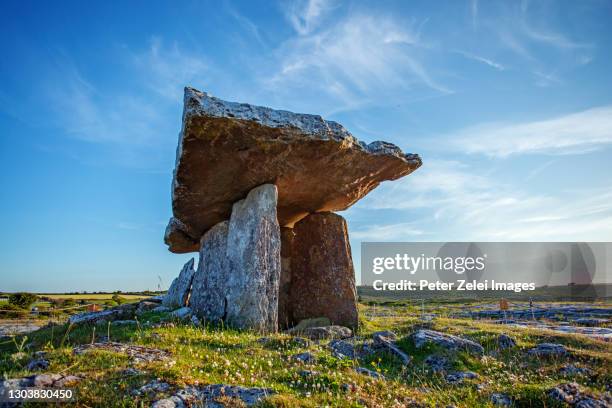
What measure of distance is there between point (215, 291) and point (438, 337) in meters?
6.90

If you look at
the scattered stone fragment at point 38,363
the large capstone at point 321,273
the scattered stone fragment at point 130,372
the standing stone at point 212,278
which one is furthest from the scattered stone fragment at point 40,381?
the large capstone at point 321,273

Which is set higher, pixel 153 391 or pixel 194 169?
pixel 194 169

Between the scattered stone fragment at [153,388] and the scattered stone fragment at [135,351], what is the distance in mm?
970

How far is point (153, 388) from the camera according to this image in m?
4.65

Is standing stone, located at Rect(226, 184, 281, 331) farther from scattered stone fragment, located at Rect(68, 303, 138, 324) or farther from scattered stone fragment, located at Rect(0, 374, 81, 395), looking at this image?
scattered stone fragment, located at Rect(0, 374, 81, 395)

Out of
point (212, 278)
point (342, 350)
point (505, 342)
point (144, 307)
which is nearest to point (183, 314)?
point (212, 278)

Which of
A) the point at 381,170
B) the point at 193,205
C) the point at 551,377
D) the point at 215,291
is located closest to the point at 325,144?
the point at 381,170

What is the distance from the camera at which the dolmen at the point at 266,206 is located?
1013 cm

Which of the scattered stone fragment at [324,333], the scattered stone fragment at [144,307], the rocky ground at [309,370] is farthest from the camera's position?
the scattered stone fragment at [144,307]

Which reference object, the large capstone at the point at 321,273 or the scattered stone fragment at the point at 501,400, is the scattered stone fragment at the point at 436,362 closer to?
the scattered stone fragment at the point at 501,400

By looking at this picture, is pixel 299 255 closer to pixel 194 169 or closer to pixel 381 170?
pixel 381 170

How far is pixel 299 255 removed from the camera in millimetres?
15172

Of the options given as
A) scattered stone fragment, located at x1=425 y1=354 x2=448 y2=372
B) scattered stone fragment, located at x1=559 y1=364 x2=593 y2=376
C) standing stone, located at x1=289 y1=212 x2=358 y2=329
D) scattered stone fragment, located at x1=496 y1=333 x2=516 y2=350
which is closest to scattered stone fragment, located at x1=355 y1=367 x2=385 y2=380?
scattered stone fragment, located at x1=425 y1=354 x2=448 y2=372

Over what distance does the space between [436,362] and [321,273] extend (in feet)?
25.5
